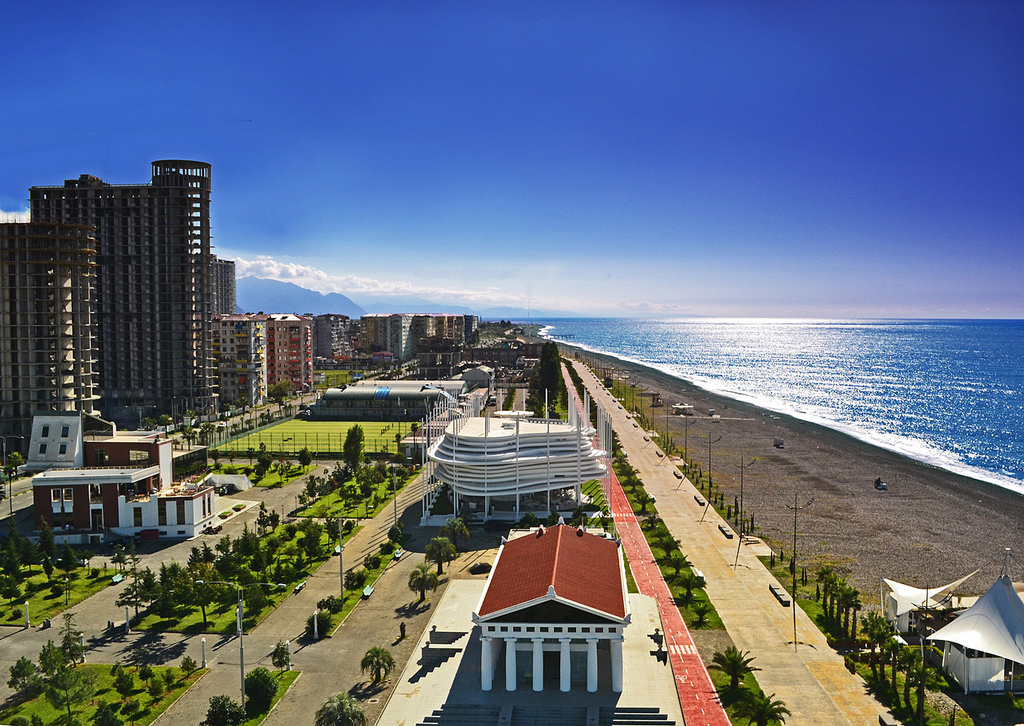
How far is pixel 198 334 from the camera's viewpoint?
400ft

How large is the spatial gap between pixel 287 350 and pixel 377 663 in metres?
132

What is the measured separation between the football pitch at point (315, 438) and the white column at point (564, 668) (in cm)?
6223

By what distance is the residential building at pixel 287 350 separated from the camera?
515ft

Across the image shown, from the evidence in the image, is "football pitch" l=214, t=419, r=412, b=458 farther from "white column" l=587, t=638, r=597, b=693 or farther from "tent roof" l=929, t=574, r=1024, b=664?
"tent roof" l=929, t=574, r=1024, b=664

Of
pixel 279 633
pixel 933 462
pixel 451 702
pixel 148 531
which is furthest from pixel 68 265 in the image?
pixel 933 462

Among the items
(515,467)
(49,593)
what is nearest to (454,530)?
(515,467)

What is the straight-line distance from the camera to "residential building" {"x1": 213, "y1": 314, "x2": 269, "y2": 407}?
140m

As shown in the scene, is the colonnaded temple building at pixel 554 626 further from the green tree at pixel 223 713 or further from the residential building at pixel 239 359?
the residential building at pixel 239 359

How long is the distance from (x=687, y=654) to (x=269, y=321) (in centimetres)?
13492

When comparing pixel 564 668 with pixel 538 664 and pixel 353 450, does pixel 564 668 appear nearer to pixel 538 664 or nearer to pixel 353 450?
pixel 538 664

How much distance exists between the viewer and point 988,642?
37.6 m

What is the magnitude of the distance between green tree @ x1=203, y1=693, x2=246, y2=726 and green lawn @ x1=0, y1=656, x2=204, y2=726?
355 cm

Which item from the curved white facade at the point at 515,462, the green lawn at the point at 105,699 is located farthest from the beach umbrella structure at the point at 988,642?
the green lawn at the point at 105,699

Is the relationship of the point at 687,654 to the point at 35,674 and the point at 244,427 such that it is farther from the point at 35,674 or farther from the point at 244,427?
the point at 244,427
